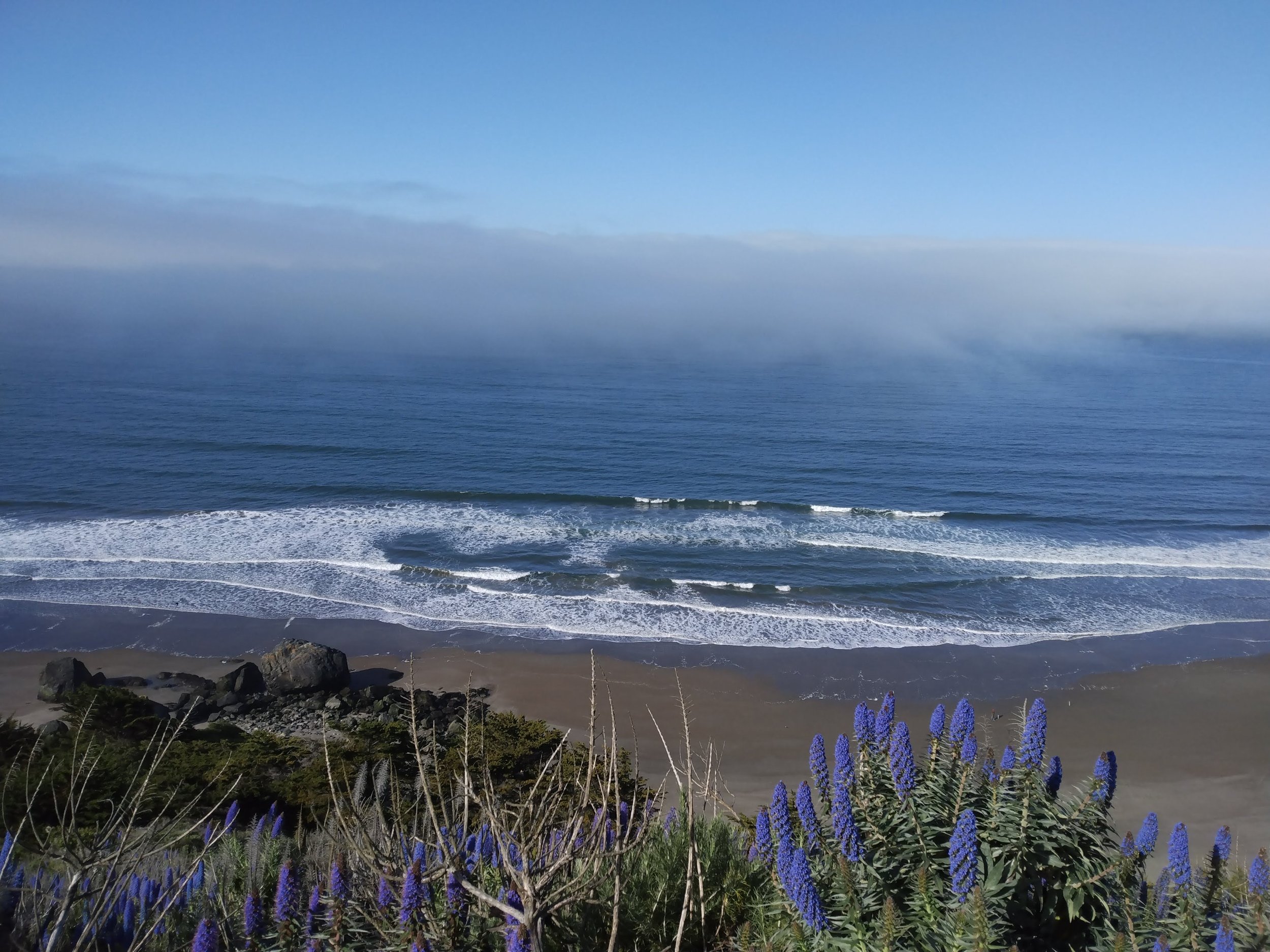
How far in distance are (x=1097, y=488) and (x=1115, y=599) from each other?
46.3 ft

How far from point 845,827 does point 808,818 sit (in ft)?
1.07

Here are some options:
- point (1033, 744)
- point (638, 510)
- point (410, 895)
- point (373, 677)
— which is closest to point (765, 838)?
point (1033, 744)

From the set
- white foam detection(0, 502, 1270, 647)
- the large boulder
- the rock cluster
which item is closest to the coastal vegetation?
the rock cluster

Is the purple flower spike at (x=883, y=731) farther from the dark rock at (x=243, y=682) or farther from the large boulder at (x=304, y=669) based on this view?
the dark rock at (x=243, y=682)

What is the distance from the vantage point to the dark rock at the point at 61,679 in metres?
18.4

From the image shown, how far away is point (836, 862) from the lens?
4.48 metres

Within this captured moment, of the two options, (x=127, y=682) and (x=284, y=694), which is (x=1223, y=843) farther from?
(x=127, y=682)

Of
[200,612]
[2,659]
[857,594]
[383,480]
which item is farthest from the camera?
[383,480]

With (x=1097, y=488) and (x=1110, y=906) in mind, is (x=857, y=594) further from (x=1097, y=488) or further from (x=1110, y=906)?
(x=1110, y=906)

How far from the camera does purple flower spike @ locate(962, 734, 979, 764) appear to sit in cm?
477

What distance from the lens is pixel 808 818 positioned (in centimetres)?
478

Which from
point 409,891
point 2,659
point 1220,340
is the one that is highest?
point 1220,340

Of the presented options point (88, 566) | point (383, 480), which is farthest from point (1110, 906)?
point (383, 480)

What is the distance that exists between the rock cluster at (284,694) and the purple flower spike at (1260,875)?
14263mm
